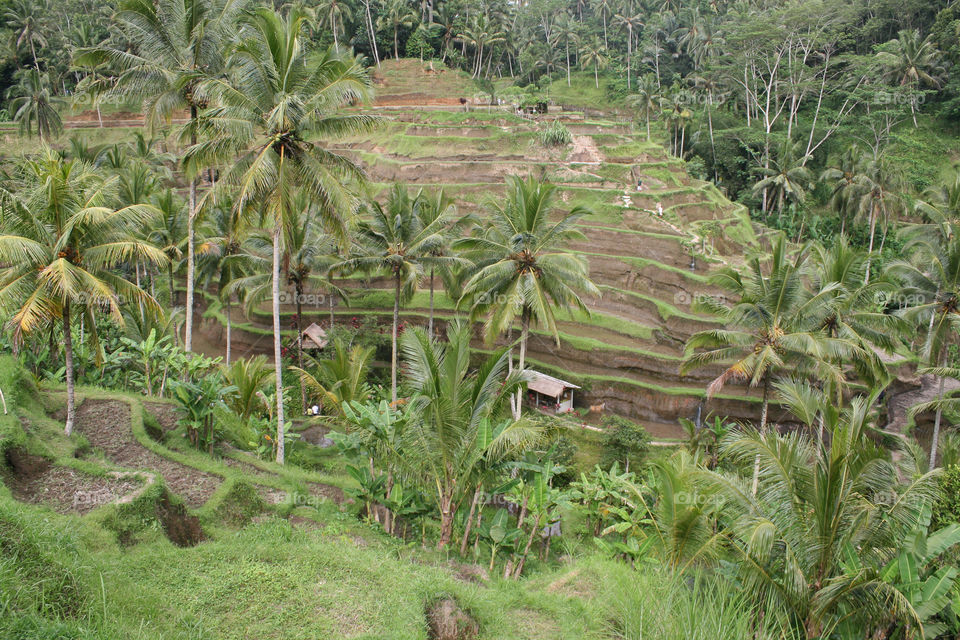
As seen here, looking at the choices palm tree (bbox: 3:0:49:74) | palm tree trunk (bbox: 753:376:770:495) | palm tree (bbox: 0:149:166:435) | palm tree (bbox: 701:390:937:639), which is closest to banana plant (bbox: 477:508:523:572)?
palm tree (bbox: 701:390:937:639)

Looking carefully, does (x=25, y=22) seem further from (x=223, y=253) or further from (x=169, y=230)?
(x=223, y=253)

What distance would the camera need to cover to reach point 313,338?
27656 mm

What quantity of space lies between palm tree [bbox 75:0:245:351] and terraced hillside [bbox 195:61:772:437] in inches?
366

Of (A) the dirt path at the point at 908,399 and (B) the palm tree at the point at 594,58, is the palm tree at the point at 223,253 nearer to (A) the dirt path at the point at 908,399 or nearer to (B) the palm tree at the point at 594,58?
(A) the dirt path at the point at 908,399

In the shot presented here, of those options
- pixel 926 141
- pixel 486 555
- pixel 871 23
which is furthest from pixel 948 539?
pixel 871 23

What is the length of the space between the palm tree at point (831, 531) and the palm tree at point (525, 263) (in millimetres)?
9773

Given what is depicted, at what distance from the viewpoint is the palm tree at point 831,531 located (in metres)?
8.23

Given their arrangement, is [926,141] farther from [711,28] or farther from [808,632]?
[808,632]

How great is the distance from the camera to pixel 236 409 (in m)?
18.5

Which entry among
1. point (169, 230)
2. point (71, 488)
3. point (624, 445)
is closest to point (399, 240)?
point (169, 230)

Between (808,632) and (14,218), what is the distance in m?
15.6

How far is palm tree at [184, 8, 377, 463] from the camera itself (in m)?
13.6

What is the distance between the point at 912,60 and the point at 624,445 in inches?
1842

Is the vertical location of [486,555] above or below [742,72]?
below
